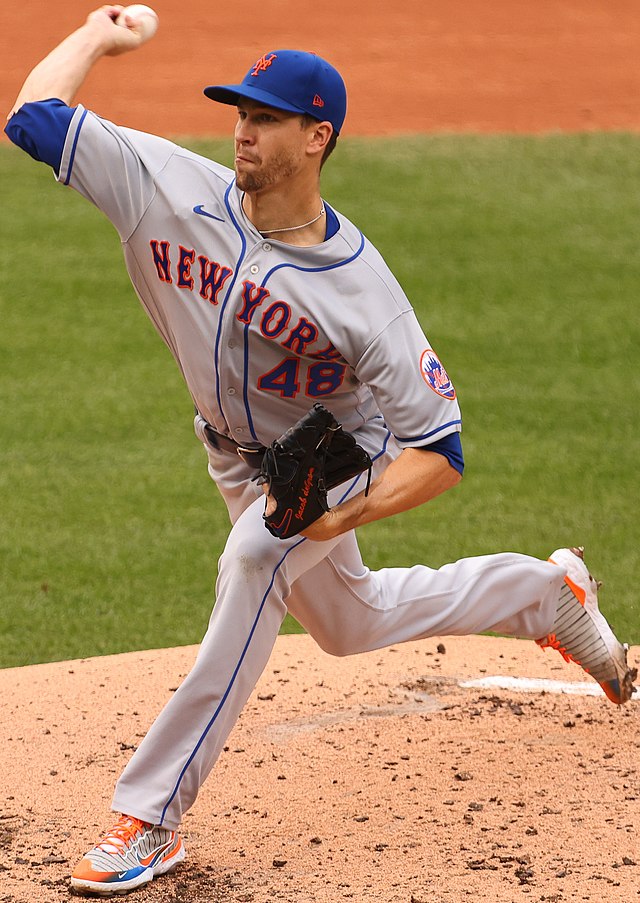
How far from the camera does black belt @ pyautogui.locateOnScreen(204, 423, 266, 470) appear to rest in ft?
11.9

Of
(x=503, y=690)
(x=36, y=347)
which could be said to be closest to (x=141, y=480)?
(x=36, y=347)

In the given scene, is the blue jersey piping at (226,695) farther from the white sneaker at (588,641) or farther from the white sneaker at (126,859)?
the white sneaker at (588,641)

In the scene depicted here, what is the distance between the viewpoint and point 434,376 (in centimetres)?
343

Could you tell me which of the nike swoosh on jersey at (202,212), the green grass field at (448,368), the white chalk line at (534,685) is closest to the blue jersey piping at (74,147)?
the nike swoosh on jersey at (202,212)

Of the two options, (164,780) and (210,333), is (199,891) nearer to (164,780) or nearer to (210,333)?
(164,780)

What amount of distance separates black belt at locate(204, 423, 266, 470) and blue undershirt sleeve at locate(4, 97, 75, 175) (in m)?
0.82

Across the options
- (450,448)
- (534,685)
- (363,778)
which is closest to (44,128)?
(450,448)

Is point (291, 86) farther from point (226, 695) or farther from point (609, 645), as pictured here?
point (609, 645)

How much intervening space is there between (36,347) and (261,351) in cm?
609

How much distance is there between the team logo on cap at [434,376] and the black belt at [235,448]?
52cm

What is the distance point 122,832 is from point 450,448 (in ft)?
4.08

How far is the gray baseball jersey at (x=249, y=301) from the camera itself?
11.2ft

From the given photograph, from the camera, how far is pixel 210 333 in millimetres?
3533

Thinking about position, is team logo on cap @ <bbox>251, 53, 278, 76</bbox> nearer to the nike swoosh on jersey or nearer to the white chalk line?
the nike swoosh on jersey
